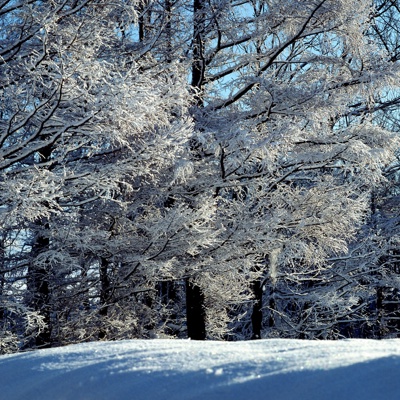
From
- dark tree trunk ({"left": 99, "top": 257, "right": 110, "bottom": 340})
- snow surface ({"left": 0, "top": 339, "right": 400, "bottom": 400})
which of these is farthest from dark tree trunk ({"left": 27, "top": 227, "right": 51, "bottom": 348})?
snow surface ({"left": 0, "top": 339, "right": 400, "bottom": 400})

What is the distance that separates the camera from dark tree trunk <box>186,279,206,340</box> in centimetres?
959

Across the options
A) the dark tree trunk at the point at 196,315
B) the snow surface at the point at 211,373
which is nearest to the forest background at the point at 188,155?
the dark tree trunk at the point at 196,315

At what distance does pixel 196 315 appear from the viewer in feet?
31.7

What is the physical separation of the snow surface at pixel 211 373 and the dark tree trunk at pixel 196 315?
705cm

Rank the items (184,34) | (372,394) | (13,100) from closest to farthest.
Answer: (372,394)
(13,100)
(184,34)

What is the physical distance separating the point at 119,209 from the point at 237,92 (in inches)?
114

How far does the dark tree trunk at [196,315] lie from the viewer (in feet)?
31.5

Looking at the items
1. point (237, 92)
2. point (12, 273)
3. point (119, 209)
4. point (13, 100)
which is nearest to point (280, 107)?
point (237, 92)

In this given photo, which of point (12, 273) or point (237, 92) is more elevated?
point (237, 92)

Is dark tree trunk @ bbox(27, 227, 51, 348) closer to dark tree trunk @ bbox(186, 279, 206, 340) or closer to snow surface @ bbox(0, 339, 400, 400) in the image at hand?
dark tree trunk @ bbox(186, 279, 206, 340)

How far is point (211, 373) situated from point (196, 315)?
7.86 metres

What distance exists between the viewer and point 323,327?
13.9m

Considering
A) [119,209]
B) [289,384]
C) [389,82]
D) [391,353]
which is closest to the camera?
[289,384]

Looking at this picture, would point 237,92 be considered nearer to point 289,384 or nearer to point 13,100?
point 13,100
